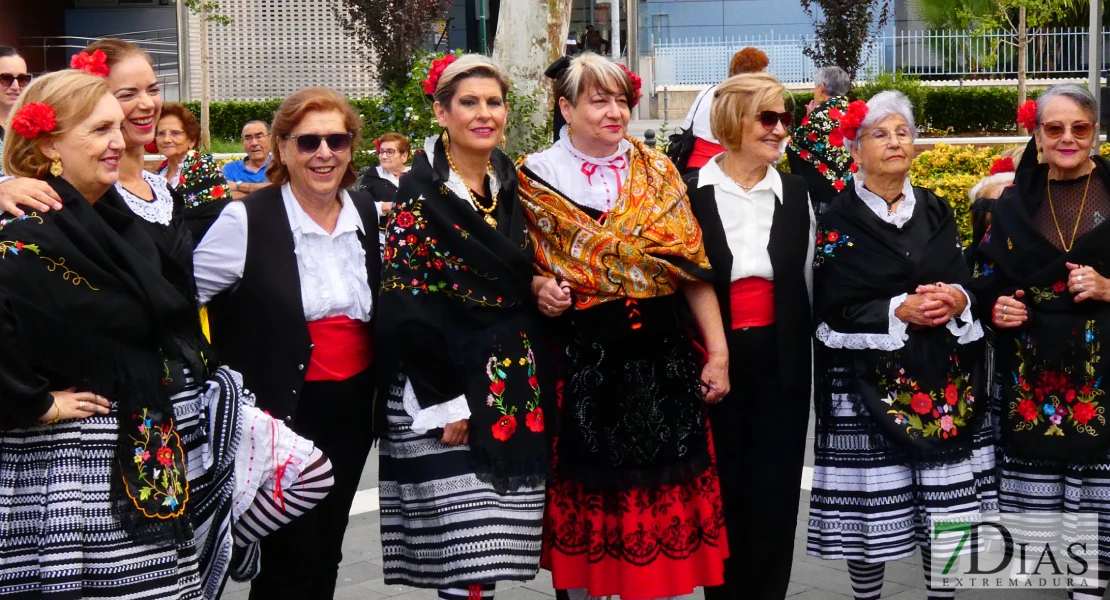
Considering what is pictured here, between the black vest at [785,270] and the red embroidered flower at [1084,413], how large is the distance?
99 centimetres

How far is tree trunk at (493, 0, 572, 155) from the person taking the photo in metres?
11.0

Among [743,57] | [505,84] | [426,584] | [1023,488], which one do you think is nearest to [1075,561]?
[1023,488]

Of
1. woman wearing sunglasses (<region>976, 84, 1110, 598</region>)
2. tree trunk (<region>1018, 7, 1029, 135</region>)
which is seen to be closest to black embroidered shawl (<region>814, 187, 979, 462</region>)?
woman wearing sunglasses (<region>976, 84, 1110, 598</region>)

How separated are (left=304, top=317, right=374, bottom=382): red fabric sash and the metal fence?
21.9 meters

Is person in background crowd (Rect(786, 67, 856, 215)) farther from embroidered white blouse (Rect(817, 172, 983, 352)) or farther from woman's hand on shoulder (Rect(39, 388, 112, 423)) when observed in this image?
woman's hand on shoulder (Rect(39, 388, 112, 423))

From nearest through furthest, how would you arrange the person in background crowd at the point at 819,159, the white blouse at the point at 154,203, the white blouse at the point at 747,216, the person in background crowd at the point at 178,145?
the white blouse at the point at 154,203 < the white blouse at the point at 747,216 < the person in background crowd at the point at 819,159 < the person in background crowd at the point at 178,145

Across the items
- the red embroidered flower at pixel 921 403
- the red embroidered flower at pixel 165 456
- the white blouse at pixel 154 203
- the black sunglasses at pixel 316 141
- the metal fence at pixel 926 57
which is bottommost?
the red embroidered flower at pixel 921 403

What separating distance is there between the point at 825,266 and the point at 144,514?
2.56 m

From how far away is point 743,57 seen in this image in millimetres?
8789

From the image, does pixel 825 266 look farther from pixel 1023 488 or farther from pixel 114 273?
pixel 114 273

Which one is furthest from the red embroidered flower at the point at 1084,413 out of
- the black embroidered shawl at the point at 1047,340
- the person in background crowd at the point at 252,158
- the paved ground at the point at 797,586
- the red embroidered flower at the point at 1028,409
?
the person in background crowd at the point at 252,158

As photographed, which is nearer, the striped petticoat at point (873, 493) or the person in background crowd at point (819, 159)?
the striped petticoat at point (873, 493)

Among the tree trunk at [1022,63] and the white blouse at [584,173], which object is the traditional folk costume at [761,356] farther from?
the tree trunk at [1022,63]

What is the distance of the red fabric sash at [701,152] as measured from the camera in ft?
23.4
